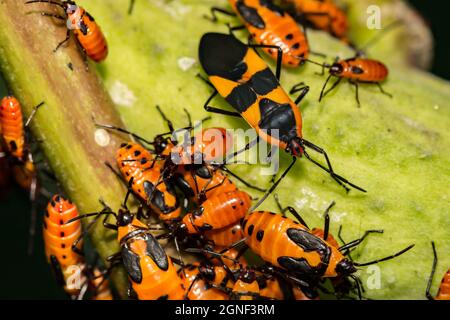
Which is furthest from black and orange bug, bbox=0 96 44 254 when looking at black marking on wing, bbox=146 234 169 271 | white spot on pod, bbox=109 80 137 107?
black marking on wing, bbox=146 234 169 271

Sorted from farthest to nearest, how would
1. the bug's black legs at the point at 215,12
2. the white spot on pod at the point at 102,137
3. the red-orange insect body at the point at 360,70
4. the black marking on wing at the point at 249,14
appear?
the black marking on wing at the point at 249,14 → the bug's black legs at the point at 215,12 → the red-orange insect body at the point at 360,70 → the white spot on pod at the point at 102,137

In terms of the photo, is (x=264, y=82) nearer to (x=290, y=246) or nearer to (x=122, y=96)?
(x=122, y=96)

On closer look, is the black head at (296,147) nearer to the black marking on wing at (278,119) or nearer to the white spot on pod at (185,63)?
the black marking on wing at (278,119)

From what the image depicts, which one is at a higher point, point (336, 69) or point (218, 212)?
point (336, 69)

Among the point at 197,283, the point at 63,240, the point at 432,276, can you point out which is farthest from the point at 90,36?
the point at 432,276

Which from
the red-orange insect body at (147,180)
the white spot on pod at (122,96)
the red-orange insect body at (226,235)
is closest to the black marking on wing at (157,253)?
the red-orange insect body at (147,180)

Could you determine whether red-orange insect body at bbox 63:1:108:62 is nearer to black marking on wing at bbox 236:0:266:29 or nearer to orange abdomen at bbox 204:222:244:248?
black marking on wing at bbox 236:0:266:29

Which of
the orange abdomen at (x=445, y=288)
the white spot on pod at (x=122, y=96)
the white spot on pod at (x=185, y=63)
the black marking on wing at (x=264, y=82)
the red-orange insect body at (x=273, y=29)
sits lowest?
the orange abdomen at (x=445, y=288)
